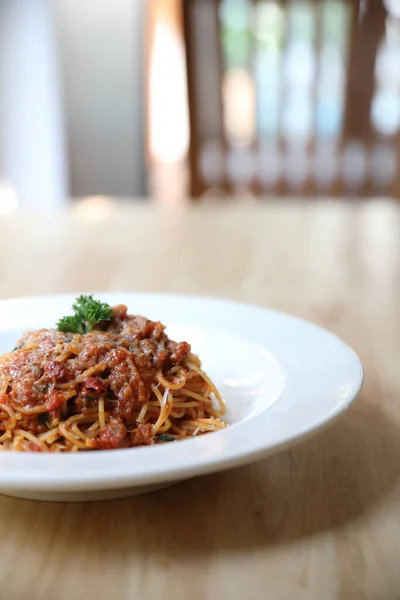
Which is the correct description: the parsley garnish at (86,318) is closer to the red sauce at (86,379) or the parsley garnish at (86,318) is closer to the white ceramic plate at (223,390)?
the red sauce at (86,379)

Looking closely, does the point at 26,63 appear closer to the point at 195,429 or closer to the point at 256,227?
the point at 256,227

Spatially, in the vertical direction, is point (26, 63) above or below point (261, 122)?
above

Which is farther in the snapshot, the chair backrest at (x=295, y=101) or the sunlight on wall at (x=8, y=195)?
the sunlight on wall at (x=8, y=195)

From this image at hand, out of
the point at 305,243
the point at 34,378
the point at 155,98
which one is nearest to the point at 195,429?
the point at 34,378

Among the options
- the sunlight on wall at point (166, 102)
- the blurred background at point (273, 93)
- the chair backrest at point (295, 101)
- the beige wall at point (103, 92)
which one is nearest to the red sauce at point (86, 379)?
the blurred background at point (273, 93)

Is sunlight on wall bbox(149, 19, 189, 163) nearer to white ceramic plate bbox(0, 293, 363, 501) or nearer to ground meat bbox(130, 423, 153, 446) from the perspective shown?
white ceramic plate bbox(0, 293, 363, 501)
